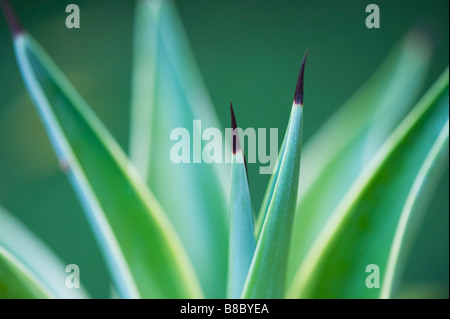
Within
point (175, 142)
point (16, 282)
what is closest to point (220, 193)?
point (175, 142)

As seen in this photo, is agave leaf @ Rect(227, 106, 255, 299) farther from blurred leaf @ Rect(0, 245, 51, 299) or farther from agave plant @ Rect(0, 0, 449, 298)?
blurred leaf @ Rect(0, 245, 51, 299)

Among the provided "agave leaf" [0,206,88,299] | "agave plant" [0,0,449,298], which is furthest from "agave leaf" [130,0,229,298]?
"agave leaf" [0,206,88,299]

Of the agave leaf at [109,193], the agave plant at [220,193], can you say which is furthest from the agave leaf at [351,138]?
the agave leaf at [109,193]

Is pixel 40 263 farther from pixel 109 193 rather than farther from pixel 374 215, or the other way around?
pixel 374 215

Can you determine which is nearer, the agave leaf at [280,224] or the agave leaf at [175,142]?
the agave leaf at [280,224]

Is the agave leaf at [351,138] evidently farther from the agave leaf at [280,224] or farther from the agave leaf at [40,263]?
the agave leaf at [40,263]
